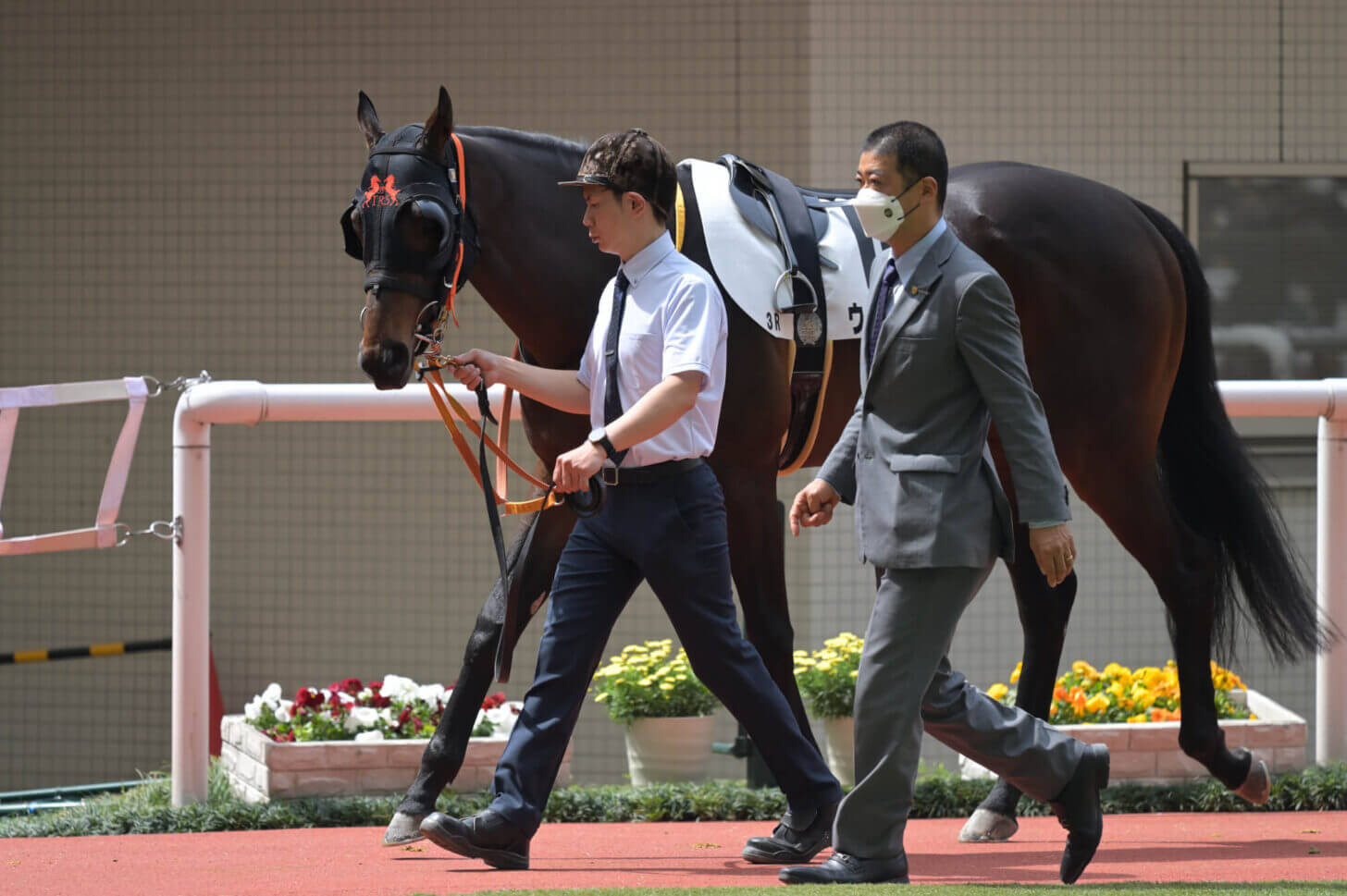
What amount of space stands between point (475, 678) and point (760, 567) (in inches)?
32.1

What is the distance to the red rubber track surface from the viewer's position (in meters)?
3.98

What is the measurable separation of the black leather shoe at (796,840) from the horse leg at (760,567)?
38cm

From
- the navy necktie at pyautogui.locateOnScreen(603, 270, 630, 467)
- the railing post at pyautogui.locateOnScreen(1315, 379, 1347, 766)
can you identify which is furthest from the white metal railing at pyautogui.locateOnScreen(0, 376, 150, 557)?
the railing post at pyautogui.locateOnScreen(1315, 379, 1347, 766)

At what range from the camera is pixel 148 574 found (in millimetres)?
9047

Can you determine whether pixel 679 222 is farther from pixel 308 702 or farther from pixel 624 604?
pixel 308 702

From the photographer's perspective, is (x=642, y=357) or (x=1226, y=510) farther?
(x=1226, y=510)

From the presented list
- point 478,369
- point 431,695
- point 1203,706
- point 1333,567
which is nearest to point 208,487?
point 431,695

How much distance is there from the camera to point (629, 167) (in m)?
3.70

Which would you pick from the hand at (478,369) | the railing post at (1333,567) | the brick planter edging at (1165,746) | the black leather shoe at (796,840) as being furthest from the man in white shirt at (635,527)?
the railing post at (1333,567)

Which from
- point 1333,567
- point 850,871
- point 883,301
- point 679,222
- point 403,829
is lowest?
Answer: point 403,829

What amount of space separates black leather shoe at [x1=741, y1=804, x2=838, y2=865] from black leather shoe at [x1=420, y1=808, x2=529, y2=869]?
1.89 ft

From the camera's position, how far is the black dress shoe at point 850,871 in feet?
11.3

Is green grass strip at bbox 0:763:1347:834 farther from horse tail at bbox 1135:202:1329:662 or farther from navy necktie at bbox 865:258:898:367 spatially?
navy necktie at bbox 865:258:898:367

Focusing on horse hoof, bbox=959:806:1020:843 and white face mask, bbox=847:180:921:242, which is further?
horse hoof, bbox=959:806:1020:843
